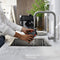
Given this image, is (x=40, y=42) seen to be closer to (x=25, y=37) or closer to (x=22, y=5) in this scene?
(x=25, y=37)

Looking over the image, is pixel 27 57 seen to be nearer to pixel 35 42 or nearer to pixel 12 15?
pixel 35 42

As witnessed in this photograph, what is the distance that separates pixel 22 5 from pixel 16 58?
3.00 m

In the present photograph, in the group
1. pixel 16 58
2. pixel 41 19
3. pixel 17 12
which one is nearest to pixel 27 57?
pixel 16 58

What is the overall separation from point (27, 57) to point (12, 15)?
3.10m

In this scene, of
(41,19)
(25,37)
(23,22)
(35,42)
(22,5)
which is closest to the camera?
(25,37)

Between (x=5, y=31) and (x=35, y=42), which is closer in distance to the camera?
(x=5, y=31)

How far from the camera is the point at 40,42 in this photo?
1288 mm

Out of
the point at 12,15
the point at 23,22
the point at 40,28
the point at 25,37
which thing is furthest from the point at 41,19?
the point at 12,15

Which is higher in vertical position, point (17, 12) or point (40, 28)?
point (17, 12)

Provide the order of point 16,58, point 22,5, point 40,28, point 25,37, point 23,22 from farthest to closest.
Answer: point 22,5
point 23,22
point 40,28
point 25,37
point 16,58

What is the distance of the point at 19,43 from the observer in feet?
4.29

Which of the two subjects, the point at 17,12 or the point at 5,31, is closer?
the point at 5,31

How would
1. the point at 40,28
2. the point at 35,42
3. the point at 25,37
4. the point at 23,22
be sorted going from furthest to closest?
the point at 23,22, the point at 40,28, the point at 35,42, the point at 25,37

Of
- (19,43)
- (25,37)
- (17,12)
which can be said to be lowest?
(19,43)
